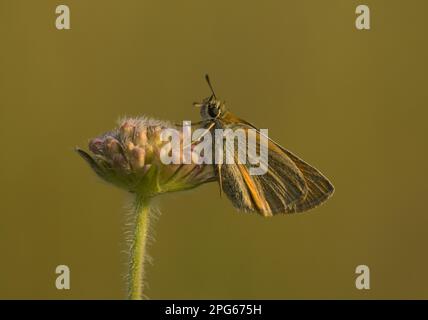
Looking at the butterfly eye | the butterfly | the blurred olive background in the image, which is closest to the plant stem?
the butterfly

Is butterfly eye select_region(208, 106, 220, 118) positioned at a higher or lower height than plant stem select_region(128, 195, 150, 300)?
higher

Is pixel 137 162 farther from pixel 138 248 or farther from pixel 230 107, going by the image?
pixel 230 107

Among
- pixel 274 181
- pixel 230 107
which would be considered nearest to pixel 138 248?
pixel 274 181

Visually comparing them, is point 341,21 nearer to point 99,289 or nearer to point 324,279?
point 324,279

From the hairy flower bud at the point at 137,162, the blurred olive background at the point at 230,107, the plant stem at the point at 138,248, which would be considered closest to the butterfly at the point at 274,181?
the hairy flower bud at the point at 137,162

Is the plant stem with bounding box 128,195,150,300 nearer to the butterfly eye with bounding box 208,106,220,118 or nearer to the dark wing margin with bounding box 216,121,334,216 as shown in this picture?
the dark wing margin with bounding box 216,121,334,216

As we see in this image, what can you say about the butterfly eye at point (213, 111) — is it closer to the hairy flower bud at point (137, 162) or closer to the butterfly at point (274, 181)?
the butterfly at point (274, 181)

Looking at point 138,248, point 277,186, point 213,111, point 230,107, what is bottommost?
point 138,248
